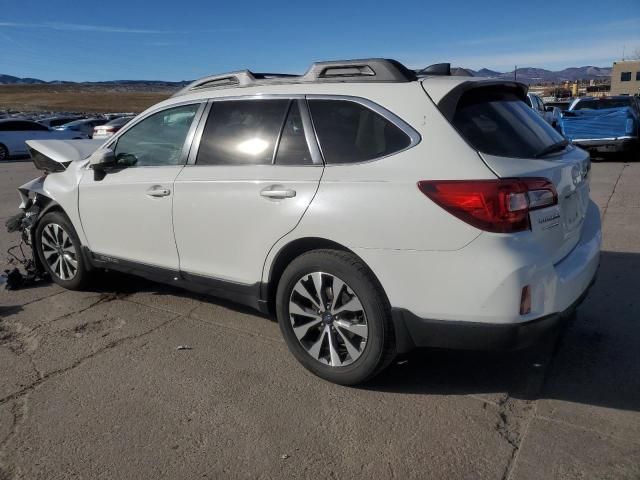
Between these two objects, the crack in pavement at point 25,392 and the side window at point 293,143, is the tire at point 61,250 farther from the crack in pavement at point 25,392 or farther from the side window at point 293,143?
the side window at point 293,143

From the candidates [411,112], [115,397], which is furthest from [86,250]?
[411,112]

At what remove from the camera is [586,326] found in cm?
412

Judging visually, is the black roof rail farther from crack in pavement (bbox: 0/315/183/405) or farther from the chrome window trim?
crack in pavement (bbox: 0/315/183/405)

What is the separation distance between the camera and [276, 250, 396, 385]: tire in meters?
3.12

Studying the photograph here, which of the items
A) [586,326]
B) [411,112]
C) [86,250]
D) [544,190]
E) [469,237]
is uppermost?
[411,112]

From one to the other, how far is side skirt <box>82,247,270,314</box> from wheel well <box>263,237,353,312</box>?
5cm

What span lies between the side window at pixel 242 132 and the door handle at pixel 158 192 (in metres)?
0.31

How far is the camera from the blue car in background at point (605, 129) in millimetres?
14172

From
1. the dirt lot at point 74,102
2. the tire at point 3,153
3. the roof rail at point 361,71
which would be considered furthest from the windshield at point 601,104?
the dirt lot at point 74,102

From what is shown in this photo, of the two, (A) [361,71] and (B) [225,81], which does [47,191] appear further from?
(A) [361,71]

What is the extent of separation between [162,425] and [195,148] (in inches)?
74.8

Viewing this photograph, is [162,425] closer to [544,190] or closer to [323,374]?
[323,374]

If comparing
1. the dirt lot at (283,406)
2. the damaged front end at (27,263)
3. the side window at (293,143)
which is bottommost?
the dirt lot at (283,406)

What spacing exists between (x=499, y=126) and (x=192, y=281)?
2301mm
